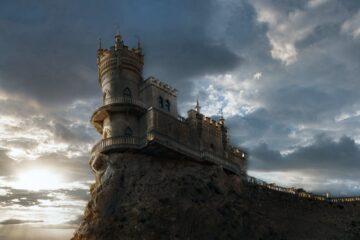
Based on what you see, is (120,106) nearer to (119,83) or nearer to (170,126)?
(119,83)

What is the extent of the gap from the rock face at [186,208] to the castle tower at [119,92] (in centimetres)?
350

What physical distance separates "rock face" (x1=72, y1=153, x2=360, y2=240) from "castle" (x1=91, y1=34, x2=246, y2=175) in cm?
159

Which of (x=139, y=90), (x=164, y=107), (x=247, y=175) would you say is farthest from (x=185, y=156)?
(x=247, y=175)

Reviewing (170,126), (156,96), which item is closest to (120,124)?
(156,96)

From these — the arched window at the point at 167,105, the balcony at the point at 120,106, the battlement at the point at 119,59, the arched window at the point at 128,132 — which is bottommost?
the arched window at the point at 128,132

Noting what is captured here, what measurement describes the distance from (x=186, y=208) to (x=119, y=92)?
16.0 metres

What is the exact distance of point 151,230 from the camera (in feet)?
144

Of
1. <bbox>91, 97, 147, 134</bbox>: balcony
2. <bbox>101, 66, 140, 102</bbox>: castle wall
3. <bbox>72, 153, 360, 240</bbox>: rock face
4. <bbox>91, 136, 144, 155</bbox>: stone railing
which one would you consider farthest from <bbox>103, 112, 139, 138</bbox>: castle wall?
<bbox>72, 153, 360, 240</bbox>: rock face

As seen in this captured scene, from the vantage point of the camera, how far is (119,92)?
5194 cm

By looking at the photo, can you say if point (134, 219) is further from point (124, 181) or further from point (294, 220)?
point (294, 220)

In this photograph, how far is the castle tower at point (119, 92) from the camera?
50594 mm

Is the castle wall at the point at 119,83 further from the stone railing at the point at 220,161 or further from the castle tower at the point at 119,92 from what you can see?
the stone railing at the point at 220,161

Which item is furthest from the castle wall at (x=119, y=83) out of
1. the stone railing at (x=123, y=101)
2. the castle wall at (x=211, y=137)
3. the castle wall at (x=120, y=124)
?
the castle wall at (x=211, y=137)

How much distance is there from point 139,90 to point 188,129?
7.93 m
